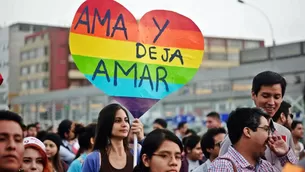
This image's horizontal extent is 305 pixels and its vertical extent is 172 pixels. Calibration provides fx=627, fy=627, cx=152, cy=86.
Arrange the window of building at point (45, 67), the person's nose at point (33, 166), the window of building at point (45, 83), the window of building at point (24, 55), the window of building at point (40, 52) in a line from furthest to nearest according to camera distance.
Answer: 1. the window of building at point (24, 55)
2. the window of building at point (45, 83)
3. the window of building at point (45, 67)
4. the window of building at point (40, 52)
5. the person's nose at point (33, 166)

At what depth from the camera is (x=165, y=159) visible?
3955 mm

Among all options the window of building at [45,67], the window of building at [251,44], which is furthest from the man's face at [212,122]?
the window of building at [251,44]

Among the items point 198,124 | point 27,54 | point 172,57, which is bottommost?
point 198,124

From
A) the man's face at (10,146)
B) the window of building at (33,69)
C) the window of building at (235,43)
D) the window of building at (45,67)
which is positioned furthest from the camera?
the window of building at (235,43)

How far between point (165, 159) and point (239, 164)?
1.71 ft

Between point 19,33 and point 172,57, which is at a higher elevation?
point 19,33

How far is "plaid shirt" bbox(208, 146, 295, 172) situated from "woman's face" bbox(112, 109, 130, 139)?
1421 mm

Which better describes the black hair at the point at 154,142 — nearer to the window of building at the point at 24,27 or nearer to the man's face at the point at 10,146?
the man's face at the point at 10,146

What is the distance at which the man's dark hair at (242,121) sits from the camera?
4.23 m

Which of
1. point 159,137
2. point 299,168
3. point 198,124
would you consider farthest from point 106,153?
point 198,124

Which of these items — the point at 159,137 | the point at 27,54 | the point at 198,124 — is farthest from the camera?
the point at 27,54

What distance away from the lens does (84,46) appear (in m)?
5.34

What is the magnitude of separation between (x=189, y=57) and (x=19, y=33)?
70840 millimetres

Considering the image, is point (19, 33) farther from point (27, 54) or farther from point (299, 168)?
point (299, 168)
